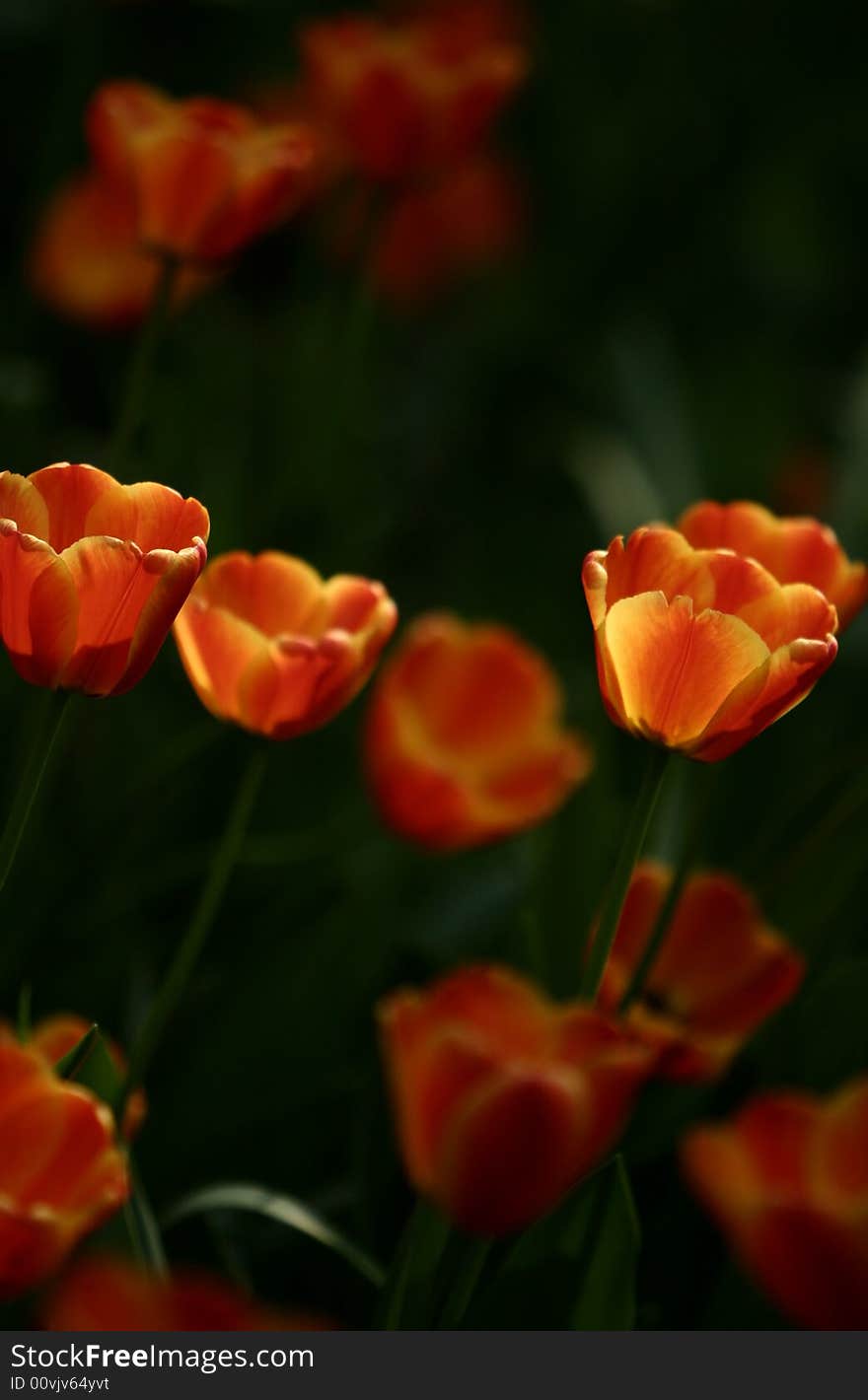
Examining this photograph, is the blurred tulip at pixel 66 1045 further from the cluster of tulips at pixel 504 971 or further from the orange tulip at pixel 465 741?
the orange tulip at pixel 465 741

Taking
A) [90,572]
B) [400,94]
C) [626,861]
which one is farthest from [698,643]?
[400,94]

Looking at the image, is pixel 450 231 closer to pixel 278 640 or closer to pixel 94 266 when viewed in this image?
pixel 94 266

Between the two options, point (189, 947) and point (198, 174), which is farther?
point (198, 174)

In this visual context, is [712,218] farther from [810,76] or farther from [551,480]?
[551,480]

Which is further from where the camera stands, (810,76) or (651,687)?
(810,76)

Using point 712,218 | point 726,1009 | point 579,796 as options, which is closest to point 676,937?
point 726,1009

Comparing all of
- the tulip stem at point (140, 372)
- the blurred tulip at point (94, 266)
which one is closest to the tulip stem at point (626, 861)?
the tulip stem at point (140, 372)

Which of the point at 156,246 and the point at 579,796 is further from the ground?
the point at 156,246
